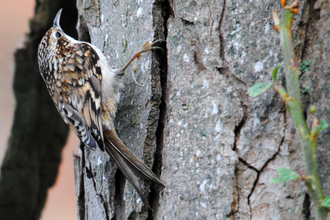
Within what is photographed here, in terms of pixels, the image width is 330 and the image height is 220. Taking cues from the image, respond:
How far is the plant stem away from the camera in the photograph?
2.78 ft

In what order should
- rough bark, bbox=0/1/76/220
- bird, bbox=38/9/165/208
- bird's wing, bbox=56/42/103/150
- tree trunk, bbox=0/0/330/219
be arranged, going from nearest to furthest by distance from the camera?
tree trunk, bbox=0/0/330/219
bird, bbox=38/9/165/208
bird's wing, bbox=56/42/103/150
rough bark, bbox=0/1/76/220

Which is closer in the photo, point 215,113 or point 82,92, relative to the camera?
point 215,113

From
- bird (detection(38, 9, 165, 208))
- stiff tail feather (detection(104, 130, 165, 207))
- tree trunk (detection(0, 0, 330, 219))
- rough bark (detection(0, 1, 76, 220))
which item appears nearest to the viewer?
tree trunk (detection(0, 0, 330, 219))

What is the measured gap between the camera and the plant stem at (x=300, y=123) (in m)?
0.85

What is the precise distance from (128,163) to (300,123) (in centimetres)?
73

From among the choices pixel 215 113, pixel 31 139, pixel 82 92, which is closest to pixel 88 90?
pixel 82 92

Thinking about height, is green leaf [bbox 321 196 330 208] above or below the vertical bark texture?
below

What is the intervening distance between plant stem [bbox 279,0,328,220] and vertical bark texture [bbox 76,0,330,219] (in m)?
0.15

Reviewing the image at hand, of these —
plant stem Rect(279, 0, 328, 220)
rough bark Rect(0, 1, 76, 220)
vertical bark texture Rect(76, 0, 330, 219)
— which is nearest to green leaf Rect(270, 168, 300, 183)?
plant stem Rect(279, 0, 328, 220)

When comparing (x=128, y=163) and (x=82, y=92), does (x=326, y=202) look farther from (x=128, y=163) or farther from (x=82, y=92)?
(x=82, y=92)

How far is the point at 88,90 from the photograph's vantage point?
6.14 ft

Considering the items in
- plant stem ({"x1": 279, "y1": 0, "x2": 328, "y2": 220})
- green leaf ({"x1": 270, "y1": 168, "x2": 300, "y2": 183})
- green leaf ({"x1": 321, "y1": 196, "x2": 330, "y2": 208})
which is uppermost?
plant stem ({"x1": 279, "y1": 0, "x2": 328, "y2": 220})

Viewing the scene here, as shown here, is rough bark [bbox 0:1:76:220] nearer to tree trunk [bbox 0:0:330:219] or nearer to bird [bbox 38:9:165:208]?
bird [bbox 38:9:165:208]

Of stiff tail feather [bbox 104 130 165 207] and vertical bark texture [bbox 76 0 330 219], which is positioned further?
stiff tail feather [bbox 104 130 165 207]
